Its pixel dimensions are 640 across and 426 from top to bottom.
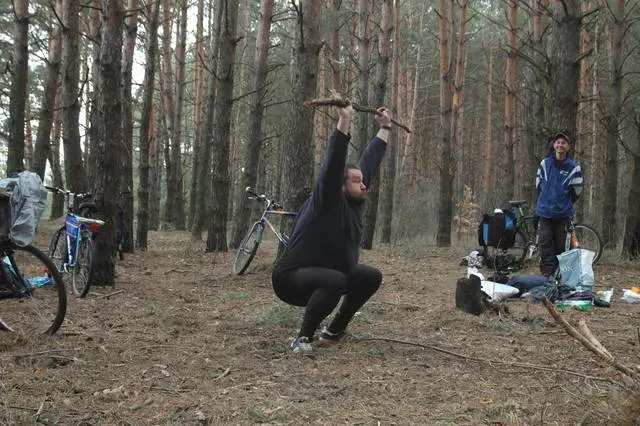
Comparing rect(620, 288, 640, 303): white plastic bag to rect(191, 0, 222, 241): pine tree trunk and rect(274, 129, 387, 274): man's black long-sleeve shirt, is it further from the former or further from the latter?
rect(191, 0, 222, 241): pine tree trunk

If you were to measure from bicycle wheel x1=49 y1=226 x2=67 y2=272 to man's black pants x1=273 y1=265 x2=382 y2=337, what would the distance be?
328 cm

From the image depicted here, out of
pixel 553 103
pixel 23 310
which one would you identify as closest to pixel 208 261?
pixel 23 310

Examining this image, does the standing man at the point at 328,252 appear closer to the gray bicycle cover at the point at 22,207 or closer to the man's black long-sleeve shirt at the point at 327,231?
the man's black long-sleeve shirt at the point at 327,231

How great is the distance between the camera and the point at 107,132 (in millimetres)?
6262

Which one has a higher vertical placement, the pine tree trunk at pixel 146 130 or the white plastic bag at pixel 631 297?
the pine tree trunk at pixel 146 130

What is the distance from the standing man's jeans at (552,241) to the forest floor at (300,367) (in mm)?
1068

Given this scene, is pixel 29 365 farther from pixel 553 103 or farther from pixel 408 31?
pixel 408 31

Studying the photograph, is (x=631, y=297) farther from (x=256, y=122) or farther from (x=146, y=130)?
(x=146, y=130)

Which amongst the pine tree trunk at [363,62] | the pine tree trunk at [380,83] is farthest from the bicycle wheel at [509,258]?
the pine tree trunk at [363,62]

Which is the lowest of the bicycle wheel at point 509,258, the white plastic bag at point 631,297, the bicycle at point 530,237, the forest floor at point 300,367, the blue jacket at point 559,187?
the forest floor at point 300,367

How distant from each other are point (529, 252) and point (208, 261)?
551 centimetres

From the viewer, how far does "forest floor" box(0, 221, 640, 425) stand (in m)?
2.82

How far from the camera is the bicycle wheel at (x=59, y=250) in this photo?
20.4ft

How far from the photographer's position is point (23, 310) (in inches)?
186
